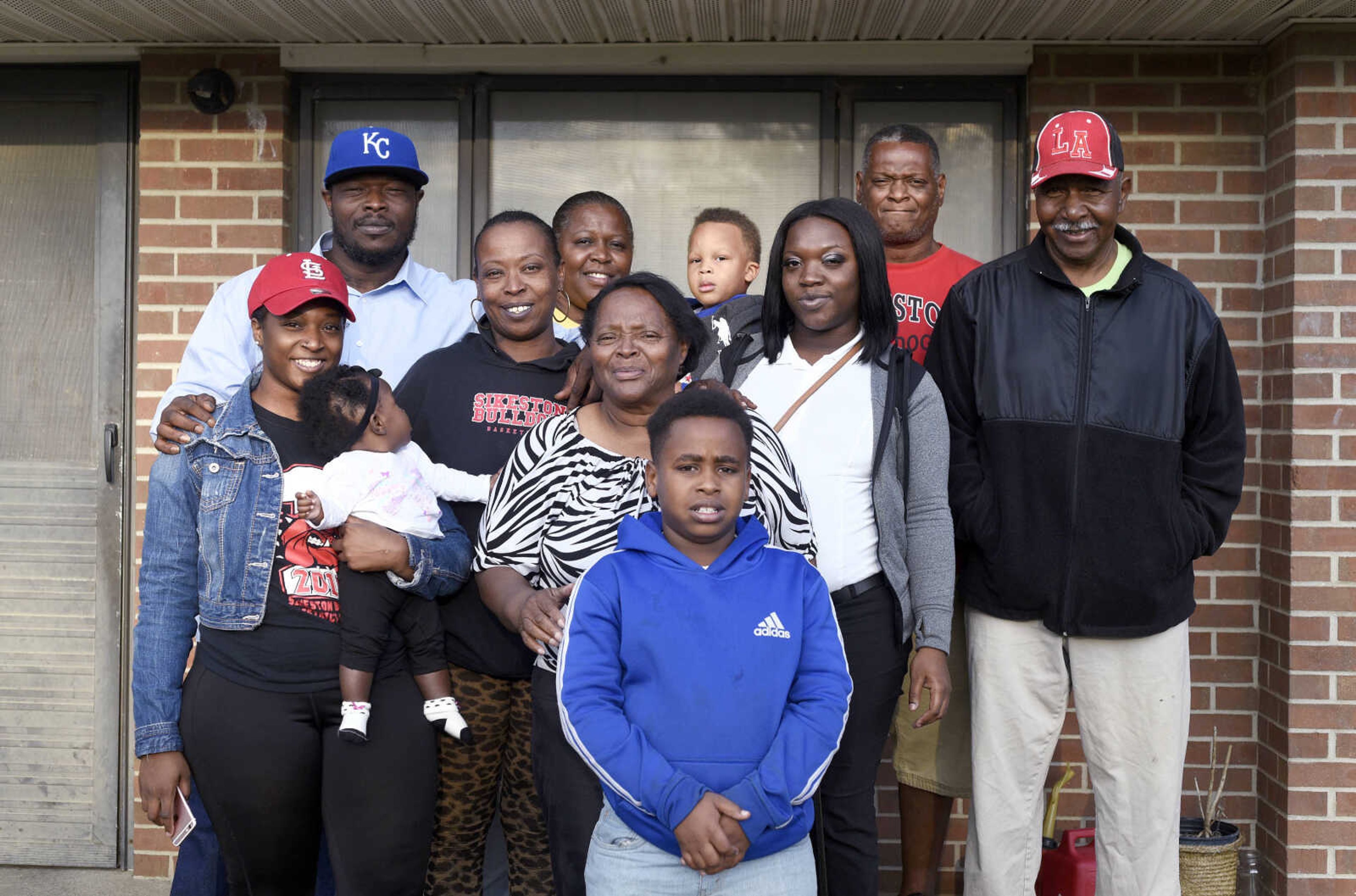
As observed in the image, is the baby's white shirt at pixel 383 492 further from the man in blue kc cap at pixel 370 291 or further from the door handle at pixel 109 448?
the door handle at pixel 109 448

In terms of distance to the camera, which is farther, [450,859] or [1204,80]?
[1204,80]

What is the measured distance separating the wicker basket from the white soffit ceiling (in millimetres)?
2744

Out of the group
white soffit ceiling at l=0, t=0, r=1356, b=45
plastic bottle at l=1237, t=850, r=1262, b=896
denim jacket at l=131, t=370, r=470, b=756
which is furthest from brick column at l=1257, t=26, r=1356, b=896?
denim jacket at l=131, t=370, r=470, b=756

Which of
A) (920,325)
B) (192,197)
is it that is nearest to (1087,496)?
(920,325)

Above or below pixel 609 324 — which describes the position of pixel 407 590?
below

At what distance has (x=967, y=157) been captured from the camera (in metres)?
4.72

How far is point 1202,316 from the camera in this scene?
328 centimetres

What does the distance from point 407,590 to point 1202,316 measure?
2.20 metres

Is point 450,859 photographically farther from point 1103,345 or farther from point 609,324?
point 1103,345

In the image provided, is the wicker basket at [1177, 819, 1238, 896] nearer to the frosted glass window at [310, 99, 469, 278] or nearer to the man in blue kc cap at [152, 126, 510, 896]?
the man in blue kc cap at [152, 126, 510, 896]

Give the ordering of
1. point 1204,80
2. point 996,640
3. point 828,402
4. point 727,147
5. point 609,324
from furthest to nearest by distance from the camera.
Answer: point 727,147 < point 1204,80 < point 996,640 < point 828,402 < point 609,324

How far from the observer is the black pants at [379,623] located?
9.21ft

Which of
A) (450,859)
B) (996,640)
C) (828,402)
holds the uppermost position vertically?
(828,402)

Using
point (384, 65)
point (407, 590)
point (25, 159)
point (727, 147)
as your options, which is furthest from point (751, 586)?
point (25, 159)
